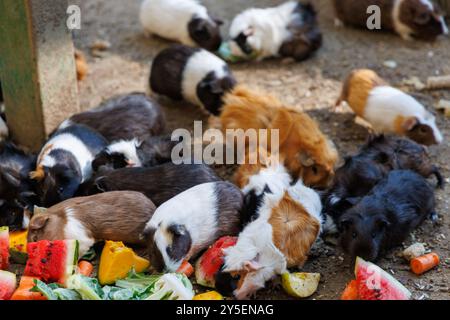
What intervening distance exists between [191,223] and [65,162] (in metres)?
0.89

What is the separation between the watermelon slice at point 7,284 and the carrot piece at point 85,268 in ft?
0.96

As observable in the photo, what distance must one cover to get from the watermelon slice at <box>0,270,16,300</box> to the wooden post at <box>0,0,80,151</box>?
1.26 meters

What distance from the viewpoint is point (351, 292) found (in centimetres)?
279

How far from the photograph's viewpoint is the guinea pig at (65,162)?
3500 mm

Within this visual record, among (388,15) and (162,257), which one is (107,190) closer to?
(162,257)

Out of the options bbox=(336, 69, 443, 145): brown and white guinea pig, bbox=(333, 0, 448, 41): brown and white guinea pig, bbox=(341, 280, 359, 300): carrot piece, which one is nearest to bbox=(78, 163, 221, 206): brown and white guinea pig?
bbox=(341, 280, 359, 300): carrot piece

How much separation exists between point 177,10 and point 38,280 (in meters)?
3.22

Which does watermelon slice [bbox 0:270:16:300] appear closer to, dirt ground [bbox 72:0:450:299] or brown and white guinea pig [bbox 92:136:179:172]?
brown and white guinea pig [bbox 92:136:179:172]

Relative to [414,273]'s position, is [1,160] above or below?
above

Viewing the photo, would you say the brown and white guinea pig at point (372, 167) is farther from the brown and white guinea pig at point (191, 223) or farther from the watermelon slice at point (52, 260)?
the watermelon slice at point (52, 260)

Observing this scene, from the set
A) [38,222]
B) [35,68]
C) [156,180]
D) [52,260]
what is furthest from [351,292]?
[35,68]

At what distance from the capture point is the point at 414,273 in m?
3.08
